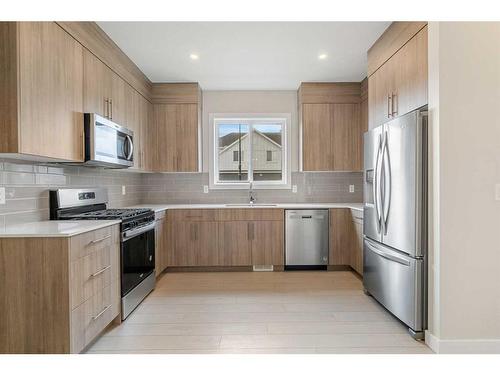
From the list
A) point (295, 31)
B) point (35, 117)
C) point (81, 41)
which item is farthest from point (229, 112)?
point (35, 117)

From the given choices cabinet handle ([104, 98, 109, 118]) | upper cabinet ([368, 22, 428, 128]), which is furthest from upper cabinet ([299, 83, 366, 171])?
cabinet handle ([104, 98, 109, 118])

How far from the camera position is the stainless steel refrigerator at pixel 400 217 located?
218cm

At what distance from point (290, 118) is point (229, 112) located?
0.92 m

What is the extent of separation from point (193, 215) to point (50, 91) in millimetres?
2321

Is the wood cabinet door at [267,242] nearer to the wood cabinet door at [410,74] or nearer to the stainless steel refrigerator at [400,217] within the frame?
the stainless steel refrigerator at [400,217]

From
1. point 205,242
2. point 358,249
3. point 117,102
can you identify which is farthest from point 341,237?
point 117,102

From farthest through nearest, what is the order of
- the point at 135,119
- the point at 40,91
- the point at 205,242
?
the point at 205,242
the point at 135,119
the point at 40,91

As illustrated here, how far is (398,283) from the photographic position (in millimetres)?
2416

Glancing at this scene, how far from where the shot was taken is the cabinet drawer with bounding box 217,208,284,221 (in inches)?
160

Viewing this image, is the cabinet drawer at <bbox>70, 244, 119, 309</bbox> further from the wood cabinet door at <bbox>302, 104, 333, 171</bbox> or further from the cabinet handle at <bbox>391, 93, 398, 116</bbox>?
the wood cabinet door at <bbox>302, 104, 333, 171</bbox>

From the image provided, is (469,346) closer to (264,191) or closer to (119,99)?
(264,191)

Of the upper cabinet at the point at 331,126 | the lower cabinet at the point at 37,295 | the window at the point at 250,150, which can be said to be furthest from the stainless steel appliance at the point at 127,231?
the upper cabinet at the point at 331,126

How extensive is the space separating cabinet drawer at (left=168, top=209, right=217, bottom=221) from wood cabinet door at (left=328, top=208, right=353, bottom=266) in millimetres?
1581

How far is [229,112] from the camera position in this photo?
4.66 m
